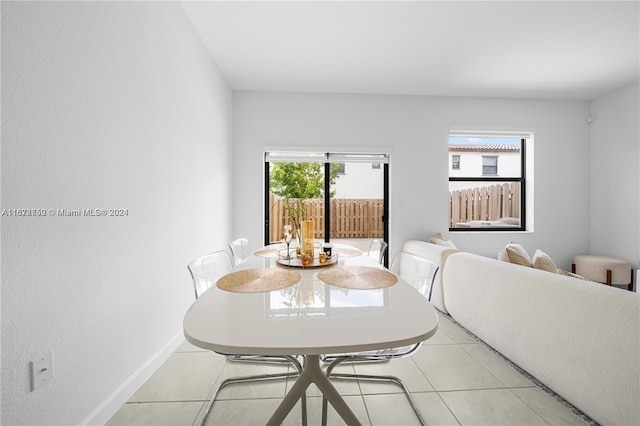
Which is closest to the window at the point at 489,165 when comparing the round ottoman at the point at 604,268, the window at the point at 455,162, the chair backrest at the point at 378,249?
the window at the point at 455,162

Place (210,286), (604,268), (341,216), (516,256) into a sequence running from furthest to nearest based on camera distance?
1. (341,216)
2. (604,268)
3. (516,256)
4. (210,286)

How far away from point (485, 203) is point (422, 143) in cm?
137

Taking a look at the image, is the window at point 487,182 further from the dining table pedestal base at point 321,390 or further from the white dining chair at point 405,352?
the dining table pedestal base at point 321,390

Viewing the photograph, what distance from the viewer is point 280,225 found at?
4148mm

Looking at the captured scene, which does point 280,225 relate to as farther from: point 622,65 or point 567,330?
point 622,65

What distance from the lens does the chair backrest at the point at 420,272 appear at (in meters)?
1.47

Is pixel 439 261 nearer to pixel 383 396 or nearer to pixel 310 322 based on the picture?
pixel 383 396

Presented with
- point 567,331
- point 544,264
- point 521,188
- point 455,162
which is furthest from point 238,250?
point 521,188

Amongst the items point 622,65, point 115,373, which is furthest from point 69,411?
point 622,65

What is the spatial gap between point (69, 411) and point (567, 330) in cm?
241

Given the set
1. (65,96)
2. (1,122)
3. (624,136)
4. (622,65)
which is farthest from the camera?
(624,136)

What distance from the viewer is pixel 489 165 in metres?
4.20

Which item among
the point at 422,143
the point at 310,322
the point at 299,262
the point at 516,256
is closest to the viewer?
the point at 310,322

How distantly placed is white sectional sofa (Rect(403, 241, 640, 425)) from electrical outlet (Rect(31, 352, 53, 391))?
2.40 m
